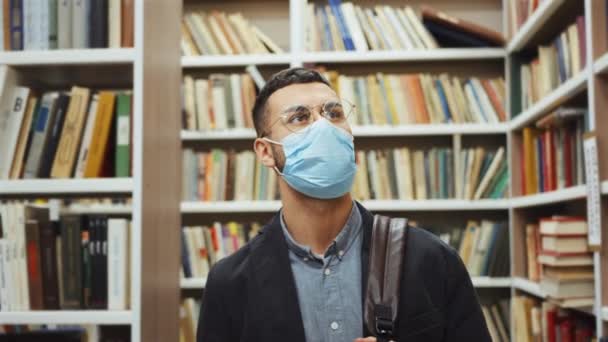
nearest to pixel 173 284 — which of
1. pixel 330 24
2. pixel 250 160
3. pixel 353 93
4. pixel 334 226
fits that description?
pixel 334 226

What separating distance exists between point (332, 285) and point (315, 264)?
0.08m

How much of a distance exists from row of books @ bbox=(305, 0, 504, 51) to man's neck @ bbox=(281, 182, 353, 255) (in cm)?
203

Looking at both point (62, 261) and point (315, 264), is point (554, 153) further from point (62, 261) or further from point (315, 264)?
point (62, 261)

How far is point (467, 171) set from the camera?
3.45 meters

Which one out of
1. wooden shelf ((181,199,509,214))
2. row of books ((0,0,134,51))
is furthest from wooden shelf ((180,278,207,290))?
row of books ((0,0,134,51))

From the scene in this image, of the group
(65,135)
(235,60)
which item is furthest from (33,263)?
(235,60)

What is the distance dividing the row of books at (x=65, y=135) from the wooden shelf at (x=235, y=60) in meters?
1.58

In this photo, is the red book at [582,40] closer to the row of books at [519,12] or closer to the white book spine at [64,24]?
the row of books at [519,12]

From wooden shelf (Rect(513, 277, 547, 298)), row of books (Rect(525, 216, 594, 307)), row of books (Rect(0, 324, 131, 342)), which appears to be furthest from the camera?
wooden shelf (Rect(513, 277, 547, 298))

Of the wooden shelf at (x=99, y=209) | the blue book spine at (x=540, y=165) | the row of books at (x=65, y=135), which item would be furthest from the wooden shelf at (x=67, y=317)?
the blue book spine at (x=540, y=165)

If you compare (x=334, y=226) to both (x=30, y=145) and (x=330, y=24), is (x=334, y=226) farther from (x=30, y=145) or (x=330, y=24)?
(x=330, y=24)

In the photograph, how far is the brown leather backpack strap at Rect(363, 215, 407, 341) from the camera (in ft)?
4.63

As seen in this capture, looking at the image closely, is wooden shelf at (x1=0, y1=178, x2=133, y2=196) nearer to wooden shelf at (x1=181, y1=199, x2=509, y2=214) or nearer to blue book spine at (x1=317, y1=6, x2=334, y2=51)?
wooden shelf at (x1=181, y1=199, x2=509, y2=214)

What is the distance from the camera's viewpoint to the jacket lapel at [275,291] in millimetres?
1446
